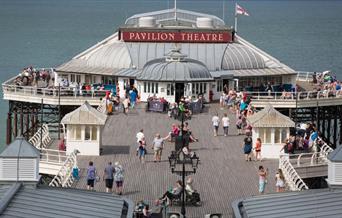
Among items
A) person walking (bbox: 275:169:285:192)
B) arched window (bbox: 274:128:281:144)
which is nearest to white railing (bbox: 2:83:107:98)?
arched window (bbox: 274:128:281:144)

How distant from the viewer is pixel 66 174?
37375mm

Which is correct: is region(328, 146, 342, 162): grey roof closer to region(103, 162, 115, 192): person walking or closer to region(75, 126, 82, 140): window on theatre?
region(103, 162, 115, 192): person walking

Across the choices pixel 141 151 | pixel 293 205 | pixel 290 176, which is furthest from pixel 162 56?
pixel 293 205

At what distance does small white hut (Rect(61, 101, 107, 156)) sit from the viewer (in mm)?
42312

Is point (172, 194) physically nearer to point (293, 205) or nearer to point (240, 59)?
point (293, 205)

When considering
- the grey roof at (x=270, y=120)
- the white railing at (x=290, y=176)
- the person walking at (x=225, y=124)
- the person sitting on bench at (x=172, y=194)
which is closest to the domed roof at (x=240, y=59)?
the person walking at (x=225, y=124)

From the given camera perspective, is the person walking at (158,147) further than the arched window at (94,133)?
No

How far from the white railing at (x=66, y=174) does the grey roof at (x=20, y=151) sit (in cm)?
606

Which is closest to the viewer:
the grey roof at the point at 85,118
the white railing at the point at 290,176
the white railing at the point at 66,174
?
the white railing at the point at 290,176

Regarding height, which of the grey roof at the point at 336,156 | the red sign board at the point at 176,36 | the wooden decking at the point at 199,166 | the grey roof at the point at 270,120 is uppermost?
the red sign board at the point at 176,36

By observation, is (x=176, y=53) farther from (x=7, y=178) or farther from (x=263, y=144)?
(x=7, y=178)

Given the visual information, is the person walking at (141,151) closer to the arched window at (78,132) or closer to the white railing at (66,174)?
the white railing at (66,174)

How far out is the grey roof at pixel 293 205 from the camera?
26.7 meters

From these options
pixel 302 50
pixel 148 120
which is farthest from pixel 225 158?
pixel 302 50
